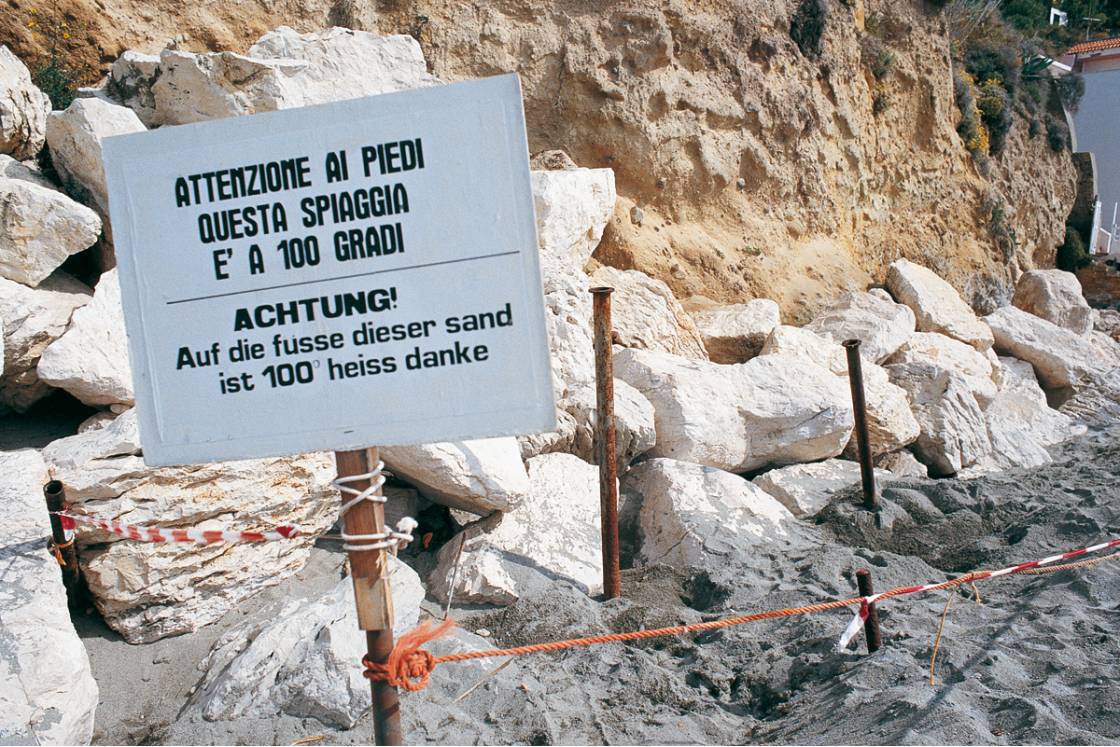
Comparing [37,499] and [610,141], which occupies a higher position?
[610,141]

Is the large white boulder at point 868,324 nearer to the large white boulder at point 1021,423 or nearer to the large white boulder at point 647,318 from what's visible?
the large white boulder at point 1021,423

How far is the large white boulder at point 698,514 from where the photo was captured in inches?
199

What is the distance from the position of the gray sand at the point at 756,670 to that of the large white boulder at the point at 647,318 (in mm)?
2496

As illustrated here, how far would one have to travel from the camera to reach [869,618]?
3.65 metres

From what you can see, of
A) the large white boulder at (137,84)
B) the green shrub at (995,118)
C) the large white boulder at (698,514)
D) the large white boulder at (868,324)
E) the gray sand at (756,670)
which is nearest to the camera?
the gray sand at (756,670)

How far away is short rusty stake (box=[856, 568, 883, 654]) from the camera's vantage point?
3609 mm

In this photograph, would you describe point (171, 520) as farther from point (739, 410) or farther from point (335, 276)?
point (739, 410)

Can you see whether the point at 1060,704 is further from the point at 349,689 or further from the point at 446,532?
the point at 446,532

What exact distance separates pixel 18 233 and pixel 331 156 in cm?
378

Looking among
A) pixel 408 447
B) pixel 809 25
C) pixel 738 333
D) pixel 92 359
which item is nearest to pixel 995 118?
pixel 809 25

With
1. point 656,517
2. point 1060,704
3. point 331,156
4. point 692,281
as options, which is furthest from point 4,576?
point 692,281

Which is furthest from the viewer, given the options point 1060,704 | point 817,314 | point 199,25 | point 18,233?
point 817,314

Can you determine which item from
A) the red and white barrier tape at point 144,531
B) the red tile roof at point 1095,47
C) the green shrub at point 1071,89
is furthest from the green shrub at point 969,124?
the red and white barrier tape at point 144,531

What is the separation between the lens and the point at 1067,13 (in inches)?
1135
